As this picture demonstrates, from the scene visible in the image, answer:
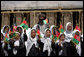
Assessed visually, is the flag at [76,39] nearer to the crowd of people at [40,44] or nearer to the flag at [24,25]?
the crowd of people at [40,44]

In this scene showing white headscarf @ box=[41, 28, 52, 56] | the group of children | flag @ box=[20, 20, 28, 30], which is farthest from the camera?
flag @ box=[20, 20, 28, 30]

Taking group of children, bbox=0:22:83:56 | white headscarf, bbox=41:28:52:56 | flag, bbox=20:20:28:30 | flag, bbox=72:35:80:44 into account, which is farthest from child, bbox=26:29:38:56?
flag, bbox=72:35:80:44

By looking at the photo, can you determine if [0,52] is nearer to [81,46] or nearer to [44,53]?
[44,53]

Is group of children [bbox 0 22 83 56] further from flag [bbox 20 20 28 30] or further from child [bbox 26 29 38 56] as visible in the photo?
flag [bbox 20 20 28 30]

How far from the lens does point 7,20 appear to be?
6652 millimetres

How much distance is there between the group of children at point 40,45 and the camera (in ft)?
16.4

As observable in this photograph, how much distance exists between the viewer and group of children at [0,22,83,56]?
4984 mm

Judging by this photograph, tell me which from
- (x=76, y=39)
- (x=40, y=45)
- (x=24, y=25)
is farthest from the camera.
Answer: (x=24, y=25)

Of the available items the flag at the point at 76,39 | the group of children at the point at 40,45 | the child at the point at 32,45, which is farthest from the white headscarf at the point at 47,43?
the flag at the point at 76,39

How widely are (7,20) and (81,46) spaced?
2.97m

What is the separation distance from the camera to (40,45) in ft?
16.9

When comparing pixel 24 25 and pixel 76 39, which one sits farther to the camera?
pixel 24 25

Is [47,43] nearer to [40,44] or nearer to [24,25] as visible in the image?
[40,44]

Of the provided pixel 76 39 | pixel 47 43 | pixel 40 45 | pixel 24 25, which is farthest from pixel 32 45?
pixel 76 39
